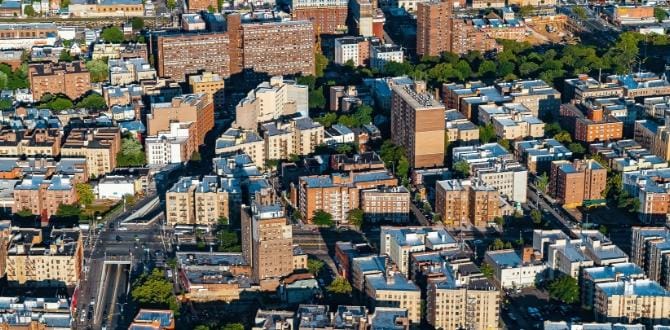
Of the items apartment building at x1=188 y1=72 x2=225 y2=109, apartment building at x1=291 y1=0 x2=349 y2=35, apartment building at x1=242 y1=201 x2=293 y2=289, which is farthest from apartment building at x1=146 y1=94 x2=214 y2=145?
apartment building at x1=291 y1=0 x2=349 y2=35

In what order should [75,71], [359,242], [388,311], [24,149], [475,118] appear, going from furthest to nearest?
[75,71], [475,118], [24,149], [359,242], [388,311]

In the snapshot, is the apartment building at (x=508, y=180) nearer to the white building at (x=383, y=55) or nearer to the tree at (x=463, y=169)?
the tree at (x=463, y=169)

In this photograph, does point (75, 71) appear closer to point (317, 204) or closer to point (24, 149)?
point (24, 149)

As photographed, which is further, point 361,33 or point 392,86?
point 361,33

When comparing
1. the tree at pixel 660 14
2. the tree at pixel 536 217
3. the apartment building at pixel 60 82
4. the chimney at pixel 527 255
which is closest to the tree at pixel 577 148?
the tree at pixel 536 217

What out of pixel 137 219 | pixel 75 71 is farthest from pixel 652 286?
pixel 75 71
